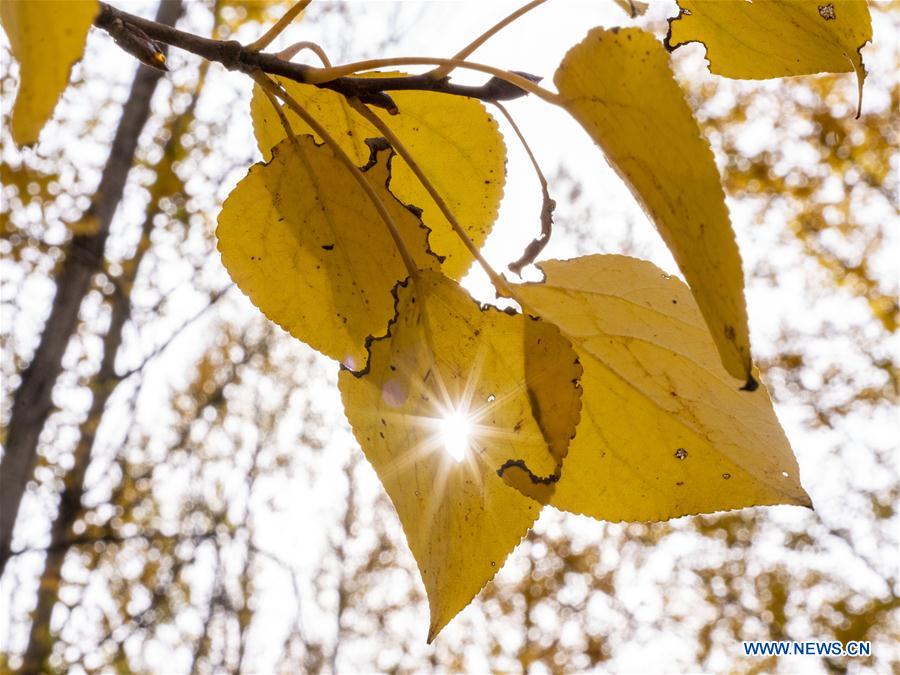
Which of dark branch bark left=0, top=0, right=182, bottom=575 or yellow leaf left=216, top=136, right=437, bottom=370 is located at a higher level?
dark branch bark left=0, top=0, right=182, bottom=575

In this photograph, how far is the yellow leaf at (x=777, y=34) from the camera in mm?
298

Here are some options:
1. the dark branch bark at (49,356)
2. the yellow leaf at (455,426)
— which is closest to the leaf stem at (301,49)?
the yellow leaf at (455,426)

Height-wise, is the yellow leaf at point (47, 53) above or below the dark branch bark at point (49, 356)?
below

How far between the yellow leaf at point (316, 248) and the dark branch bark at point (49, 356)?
1210mm

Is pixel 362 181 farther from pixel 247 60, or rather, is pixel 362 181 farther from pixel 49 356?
pixel 49 356

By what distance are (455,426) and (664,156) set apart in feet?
0.46

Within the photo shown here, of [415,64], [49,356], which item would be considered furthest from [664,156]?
[49,356]

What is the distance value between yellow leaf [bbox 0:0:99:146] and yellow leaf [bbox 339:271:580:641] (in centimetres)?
18

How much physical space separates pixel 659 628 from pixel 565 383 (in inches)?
224

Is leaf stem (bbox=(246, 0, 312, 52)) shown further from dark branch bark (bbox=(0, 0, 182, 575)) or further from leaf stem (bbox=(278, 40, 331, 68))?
dark branch bark (bbox=(0, 0, 182, 575))

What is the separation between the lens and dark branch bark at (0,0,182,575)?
4.59 ft

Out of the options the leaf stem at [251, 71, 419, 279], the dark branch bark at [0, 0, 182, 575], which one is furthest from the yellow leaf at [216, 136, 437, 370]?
the dark branch bark at [0, 0, 182, 575]

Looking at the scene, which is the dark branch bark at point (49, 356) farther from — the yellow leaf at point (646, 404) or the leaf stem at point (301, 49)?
the yellow leaf at point (646, 404)

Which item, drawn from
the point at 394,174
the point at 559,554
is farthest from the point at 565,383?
the point at 559,554
